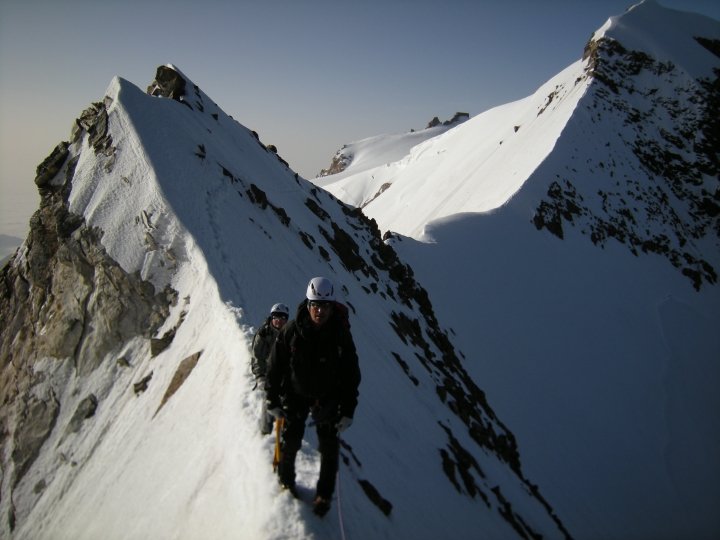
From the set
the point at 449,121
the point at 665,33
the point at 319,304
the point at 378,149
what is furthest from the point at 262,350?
the point at 449,121

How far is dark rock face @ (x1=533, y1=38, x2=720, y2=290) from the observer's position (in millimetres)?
30484

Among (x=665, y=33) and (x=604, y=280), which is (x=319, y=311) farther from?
(x=665, y=33)

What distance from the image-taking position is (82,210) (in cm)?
1221

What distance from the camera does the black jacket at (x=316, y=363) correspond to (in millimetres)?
4672

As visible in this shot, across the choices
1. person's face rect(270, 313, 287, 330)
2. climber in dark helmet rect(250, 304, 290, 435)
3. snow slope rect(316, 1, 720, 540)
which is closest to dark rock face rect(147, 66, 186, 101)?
snow slope rect(316, 1, 720, 540)

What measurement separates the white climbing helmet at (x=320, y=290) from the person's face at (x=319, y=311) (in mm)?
59

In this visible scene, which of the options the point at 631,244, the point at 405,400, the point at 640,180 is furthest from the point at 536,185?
the point at 405,400

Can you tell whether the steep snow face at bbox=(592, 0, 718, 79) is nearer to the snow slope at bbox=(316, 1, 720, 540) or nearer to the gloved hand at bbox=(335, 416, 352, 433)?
the snow slope at bbox=(316, 1, 720, 540)

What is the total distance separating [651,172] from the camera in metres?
35.0

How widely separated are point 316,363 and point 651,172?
39.3 m

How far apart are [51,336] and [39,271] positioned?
2567mm

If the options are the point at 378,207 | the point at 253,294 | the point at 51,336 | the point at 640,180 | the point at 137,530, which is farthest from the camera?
the point at 378,207

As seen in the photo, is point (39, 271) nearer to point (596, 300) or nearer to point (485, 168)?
point (596, 300)

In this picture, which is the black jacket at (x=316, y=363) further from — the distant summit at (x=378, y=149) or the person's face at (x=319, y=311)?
the distant summit at (x=378, y=149)
